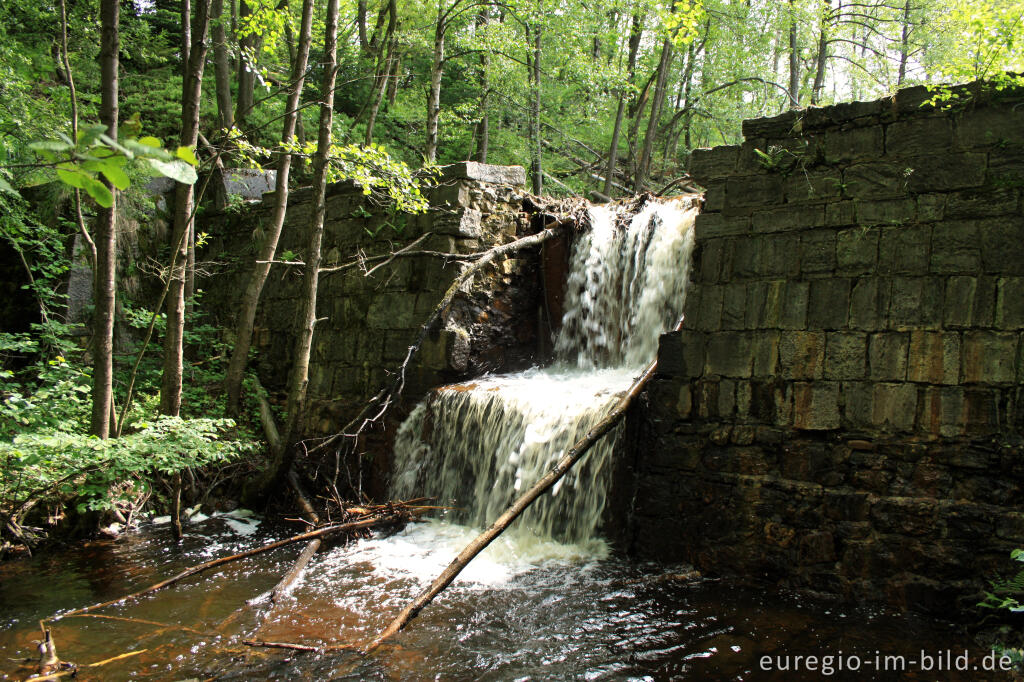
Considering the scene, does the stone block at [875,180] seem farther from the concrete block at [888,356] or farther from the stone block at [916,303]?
the concrete block at [888,356]

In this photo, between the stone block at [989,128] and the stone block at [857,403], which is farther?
the stone block at [857,403]

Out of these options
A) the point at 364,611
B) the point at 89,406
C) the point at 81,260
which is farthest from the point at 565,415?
the point at 81,260

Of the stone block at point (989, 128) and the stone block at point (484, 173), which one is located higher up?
the stone block at point (484, 173)

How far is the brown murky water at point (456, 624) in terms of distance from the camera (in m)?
3.68

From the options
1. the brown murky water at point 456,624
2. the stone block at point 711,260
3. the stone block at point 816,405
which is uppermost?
the stone block at point 711,260

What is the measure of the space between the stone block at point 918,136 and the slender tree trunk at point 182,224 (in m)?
5.36

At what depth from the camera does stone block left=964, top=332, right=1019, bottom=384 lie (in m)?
4.08

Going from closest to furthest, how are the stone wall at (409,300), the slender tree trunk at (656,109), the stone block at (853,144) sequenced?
the stone block at (853,144)
the stone wall at (409,300)
the slender tree trunk at (656,109)

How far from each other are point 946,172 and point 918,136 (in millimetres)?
313

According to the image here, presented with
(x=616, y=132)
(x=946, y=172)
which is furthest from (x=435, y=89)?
→ (x=946, y=172)

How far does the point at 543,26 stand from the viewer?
42.8 ft

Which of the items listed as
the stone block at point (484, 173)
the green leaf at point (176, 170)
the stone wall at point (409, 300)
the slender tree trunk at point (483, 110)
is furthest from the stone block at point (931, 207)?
the slender tree trunk at point (483, 110)

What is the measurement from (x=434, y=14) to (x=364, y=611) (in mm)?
11044

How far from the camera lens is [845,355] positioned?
4613mm
